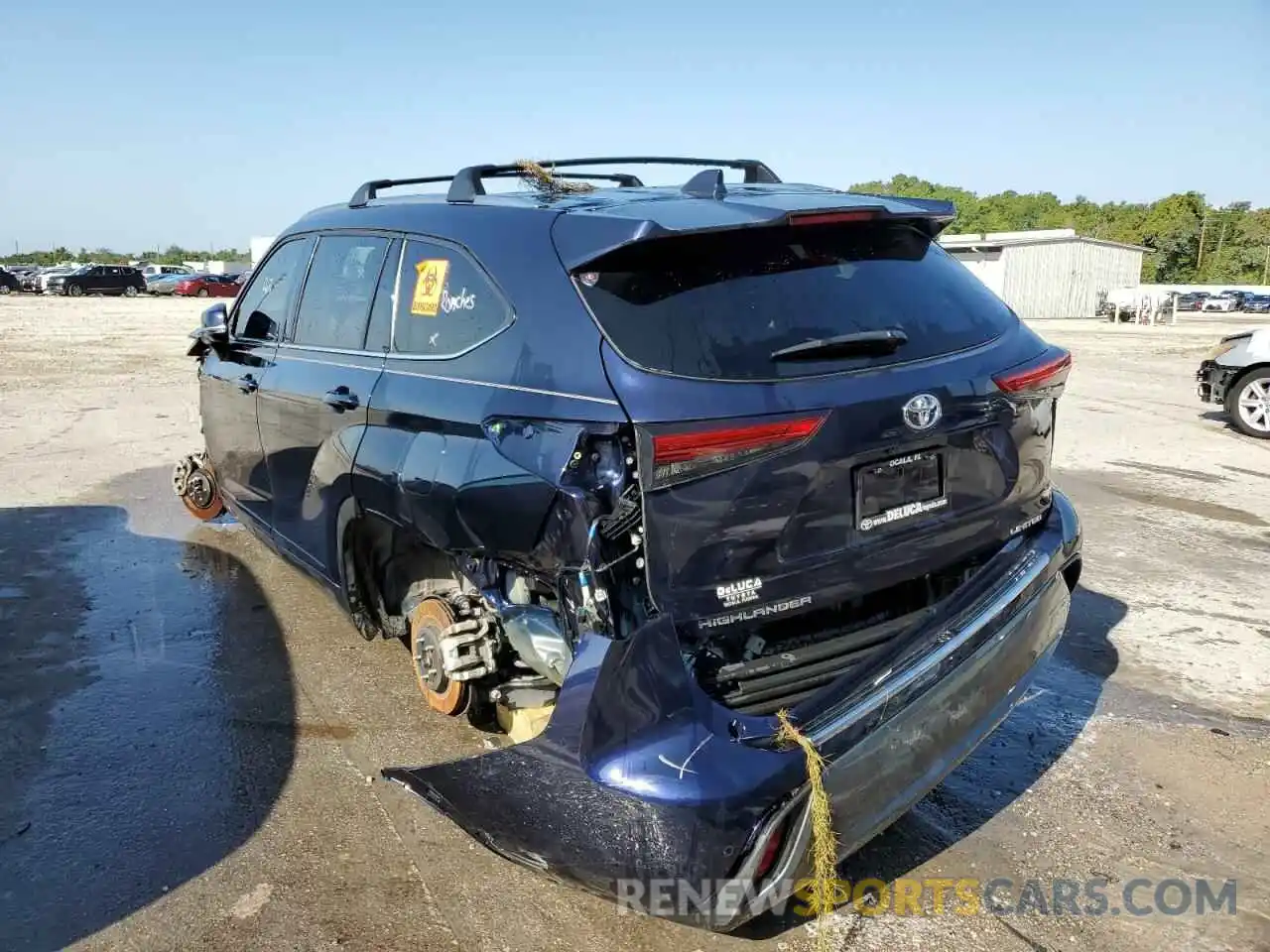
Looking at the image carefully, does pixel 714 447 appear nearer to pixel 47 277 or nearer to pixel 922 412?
pixel 922 412

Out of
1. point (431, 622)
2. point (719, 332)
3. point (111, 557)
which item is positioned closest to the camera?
point (719, 332)

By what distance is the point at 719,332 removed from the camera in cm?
248

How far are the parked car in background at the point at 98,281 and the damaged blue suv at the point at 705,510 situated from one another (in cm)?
4935

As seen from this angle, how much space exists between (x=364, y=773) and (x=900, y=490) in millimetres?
2086

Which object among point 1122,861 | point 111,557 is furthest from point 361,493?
point 111,557

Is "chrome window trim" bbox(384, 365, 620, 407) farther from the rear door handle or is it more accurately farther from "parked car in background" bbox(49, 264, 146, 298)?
"parked car in background" bbox(49, 264, 146, 298)

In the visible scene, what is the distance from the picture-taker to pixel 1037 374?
3.00 meters

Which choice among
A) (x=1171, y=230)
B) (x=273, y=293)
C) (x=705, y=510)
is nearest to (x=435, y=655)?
(x=705, y=510)

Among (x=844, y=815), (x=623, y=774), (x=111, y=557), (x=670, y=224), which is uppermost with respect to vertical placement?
(x=670, y=224)

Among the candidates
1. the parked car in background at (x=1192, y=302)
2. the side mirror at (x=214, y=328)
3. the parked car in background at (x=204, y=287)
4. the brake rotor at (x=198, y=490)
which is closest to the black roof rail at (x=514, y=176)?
the side mirror at (x=214, y=328)

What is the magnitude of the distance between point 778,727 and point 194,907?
173 centimetres

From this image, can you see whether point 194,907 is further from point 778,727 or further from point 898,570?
point 898,570

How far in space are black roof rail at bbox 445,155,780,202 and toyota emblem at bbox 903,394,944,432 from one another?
1.53 m

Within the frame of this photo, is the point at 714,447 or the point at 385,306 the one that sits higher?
the point at 385,306
